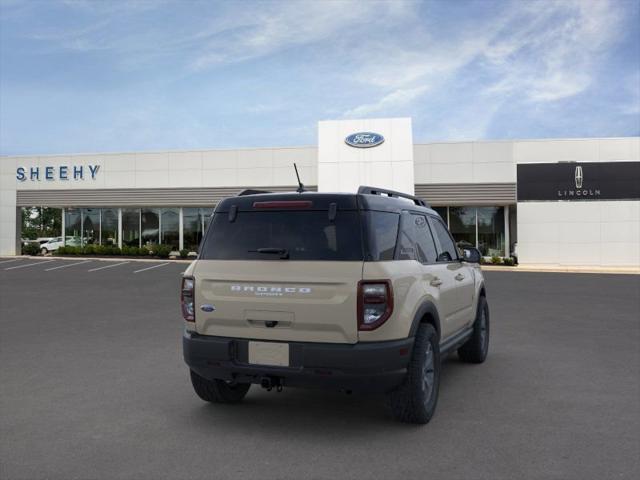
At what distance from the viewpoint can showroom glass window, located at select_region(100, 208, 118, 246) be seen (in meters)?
34.2

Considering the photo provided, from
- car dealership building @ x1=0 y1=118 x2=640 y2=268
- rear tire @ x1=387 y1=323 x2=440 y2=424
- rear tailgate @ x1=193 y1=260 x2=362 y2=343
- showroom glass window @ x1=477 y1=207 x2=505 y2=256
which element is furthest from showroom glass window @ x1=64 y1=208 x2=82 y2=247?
rear tire @ x1=387 y1=323 x2=440 y2=424

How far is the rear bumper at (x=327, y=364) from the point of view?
420 centimetres

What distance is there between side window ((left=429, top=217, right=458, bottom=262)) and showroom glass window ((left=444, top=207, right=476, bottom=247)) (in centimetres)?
2398

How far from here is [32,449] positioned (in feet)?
13.8

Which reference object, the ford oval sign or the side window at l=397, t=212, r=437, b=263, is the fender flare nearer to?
the side window at l=397, t=212, r=437, b=263

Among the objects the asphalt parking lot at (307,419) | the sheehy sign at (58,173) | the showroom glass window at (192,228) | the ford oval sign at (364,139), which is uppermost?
the ford oval sign at (364,139)

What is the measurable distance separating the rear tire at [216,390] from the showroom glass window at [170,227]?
28.6 metres

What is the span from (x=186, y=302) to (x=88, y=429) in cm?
128

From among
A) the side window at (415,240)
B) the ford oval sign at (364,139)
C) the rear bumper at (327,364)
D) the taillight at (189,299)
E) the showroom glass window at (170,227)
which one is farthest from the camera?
the showroom glass window at (170,227)

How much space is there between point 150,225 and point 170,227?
131 centimetres

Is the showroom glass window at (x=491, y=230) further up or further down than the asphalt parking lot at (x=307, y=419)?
further up

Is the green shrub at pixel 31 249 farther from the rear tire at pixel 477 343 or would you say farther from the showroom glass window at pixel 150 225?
the rear tire at pixel 477 343

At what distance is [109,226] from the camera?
34.3 m

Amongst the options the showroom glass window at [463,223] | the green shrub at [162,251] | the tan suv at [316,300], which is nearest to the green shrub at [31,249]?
the green shrub at [162,251]
